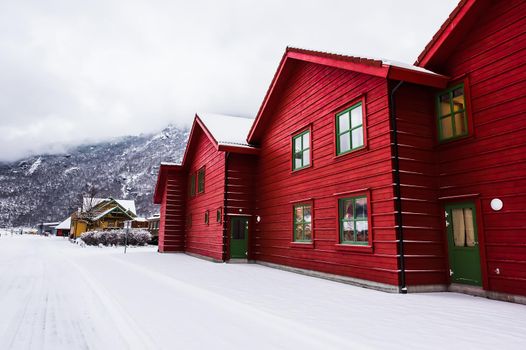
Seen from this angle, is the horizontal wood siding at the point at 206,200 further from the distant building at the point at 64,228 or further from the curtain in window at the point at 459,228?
the distant building at the point at 64,228

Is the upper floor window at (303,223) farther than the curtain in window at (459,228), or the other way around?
the upper floor window at (303,223)

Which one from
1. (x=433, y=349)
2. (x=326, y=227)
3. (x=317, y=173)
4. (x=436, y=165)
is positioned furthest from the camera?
(x=317, y=173)

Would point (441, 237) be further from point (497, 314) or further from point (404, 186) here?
point (497, 314)

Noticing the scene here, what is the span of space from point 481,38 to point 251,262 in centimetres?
1245

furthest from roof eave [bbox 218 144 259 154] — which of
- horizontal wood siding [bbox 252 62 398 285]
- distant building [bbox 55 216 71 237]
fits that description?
distant building [bbox 55 216 71 237]

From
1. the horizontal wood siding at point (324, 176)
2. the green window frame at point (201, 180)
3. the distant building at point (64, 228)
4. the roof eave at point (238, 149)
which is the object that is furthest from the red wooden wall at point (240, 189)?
the distant building at point (64, 228)

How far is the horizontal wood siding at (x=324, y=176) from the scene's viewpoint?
30.5 feet

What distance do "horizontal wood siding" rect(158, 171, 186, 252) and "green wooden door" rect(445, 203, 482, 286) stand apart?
18774mm

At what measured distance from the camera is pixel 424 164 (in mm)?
9336

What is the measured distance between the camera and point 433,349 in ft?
14.3

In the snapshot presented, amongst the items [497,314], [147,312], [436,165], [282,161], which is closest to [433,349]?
[497,314]

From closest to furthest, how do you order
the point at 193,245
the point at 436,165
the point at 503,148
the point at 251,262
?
the point at 503,148, the point at 436,165, the point at 251,262, the point at 193,245

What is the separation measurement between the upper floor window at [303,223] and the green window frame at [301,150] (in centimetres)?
152

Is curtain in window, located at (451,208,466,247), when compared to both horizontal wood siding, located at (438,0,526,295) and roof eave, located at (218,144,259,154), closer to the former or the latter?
horizontal wood siding, located at (438,0,526,295)
